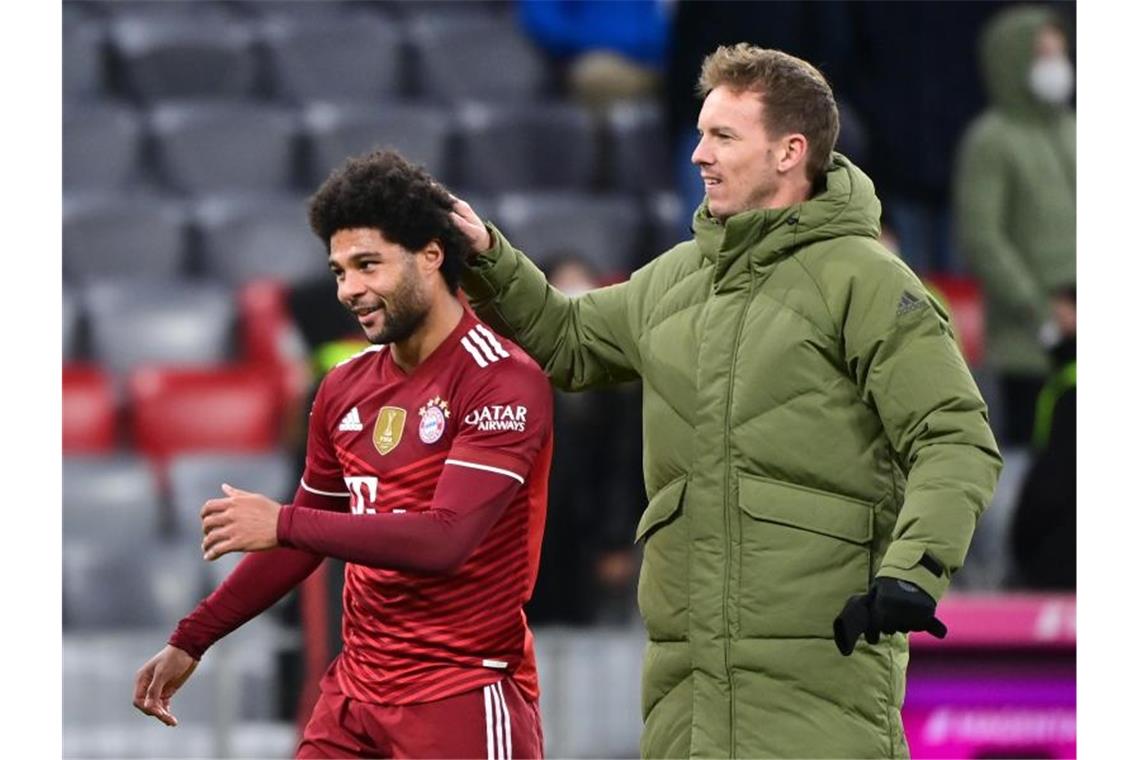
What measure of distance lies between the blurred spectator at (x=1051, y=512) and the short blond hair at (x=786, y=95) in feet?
11.7

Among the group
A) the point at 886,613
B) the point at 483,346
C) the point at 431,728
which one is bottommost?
the point at 431,728

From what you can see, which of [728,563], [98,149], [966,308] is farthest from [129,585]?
[728,563]

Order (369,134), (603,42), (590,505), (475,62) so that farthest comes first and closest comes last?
(475,62), (603,42), (369,134), (590,505)

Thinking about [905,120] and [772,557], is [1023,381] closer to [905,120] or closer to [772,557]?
[905,120]

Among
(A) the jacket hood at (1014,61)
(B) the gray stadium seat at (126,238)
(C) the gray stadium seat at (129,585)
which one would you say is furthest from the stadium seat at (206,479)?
(A) the jacket hood at (1014,61)

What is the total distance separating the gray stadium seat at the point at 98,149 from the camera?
9281 millimetres

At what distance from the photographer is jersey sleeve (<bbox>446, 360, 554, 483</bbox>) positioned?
3826mm

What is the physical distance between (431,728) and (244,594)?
0.49 metres

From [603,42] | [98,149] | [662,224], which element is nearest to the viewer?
[662,224]

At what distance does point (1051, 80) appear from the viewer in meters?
8.41

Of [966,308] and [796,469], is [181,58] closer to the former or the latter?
[966,308]

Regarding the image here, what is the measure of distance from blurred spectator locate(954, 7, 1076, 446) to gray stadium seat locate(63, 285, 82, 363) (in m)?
3.27

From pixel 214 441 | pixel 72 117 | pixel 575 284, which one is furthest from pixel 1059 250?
pixel 72 117

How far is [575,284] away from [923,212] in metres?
2.02
